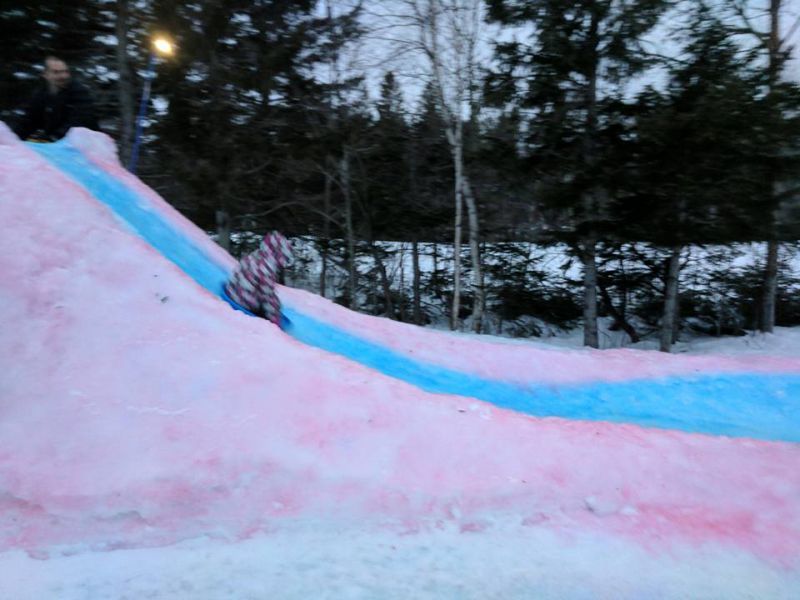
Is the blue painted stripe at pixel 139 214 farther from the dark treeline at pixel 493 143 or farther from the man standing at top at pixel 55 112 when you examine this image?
the dark treeline at pixel 493 143

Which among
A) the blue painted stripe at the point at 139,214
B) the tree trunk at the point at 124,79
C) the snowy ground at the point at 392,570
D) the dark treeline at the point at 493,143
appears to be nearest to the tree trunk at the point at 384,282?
the dark treeline at the point at 493,143

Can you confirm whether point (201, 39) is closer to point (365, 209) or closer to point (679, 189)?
point (365, 209)

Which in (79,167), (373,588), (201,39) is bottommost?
(373,588)

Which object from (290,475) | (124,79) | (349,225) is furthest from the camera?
→ (349,225)

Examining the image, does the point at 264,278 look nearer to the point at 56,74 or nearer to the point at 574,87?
the point at 56,74

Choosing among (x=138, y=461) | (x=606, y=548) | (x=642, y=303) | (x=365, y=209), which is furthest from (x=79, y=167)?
(x=642, y=303)

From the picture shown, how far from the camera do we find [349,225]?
13.5 meters

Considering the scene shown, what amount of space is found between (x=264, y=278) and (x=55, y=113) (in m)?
3.66

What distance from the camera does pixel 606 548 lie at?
225cm

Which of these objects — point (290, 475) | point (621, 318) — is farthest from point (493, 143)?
point (290, 475)

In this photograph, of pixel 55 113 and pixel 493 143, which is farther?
pixel 493 143

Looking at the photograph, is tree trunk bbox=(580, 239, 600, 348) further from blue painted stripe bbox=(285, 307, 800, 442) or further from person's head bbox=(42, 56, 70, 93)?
person's head bbox=(42, 56, 70, 93)

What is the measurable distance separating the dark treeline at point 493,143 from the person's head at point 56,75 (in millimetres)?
3159

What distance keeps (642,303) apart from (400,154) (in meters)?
6.70
